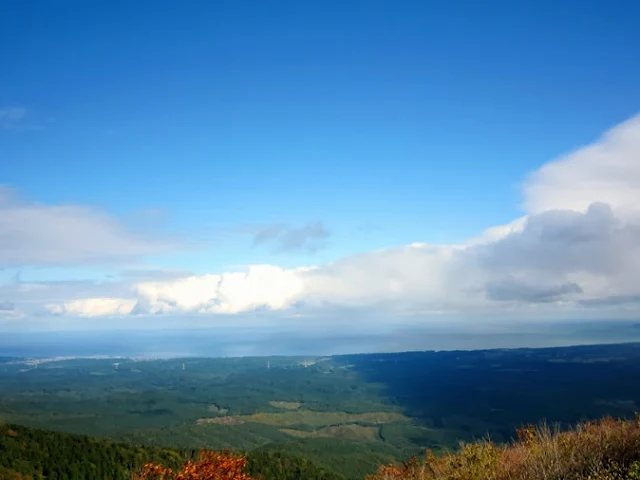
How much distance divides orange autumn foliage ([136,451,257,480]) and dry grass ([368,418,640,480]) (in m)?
4.19

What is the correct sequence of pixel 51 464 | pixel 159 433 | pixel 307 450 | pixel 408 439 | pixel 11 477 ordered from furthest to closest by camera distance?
1. pixel 408 439
2. pixel 159 433
3. pixel 307 450
4. pixel 51 464
5. pixel 11 477

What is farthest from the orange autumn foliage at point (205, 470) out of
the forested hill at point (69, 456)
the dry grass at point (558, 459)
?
the forested hill at point (69, 456)

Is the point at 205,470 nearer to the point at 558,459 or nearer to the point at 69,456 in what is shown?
the point at 558,459

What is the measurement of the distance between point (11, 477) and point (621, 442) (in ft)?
119

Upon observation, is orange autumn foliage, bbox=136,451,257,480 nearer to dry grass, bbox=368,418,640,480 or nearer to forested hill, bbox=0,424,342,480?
dry grass, bbox=368,418,640,480

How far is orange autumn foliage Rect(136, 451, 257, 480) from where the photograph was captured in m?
10.0

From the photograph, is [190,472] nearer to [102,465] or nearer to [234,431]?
[102,465]

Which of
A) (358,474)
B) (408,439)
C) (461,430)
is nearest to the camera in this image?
(358,474)

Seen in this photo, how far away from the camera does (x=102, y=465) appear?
5431 cm

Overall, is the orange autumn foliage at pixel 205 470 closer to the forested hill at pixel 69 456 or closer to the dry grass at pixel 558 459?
the dry grass at pixel 558 459

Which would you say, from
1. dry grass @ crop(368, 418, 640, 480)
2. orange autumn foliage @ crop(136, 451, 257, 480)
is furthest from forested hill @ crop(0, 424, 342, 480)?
dry grass @ crop(368, 418, 640, 480)

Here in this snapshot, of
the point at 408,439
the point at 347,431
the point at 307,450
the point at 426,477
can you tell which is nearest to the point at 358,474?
the point at 307,450

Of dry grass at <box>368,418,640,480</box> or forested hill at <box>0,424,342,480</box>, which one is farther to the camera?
forested hill at <box>0,424,342,480</box>

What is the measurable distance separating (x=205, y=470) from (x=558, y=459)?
7.19 metres
